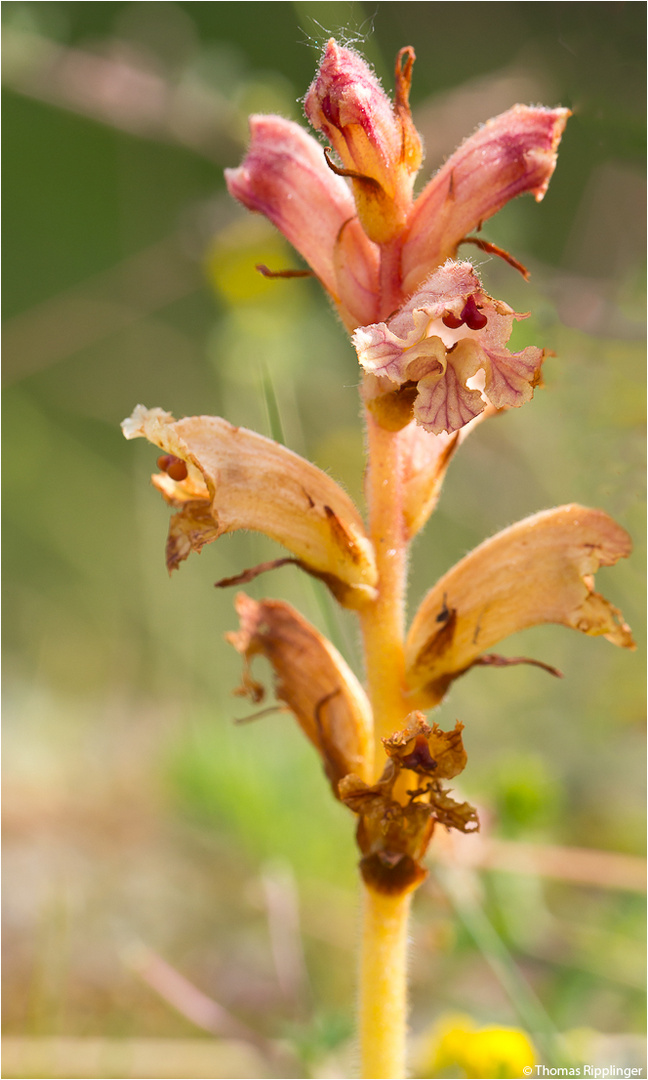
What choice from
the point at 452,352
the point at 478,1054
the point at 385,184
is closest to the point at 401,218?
the point at 385,184

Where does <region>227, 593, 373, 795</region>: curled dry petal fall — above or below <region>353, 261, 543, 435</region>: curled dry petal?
below

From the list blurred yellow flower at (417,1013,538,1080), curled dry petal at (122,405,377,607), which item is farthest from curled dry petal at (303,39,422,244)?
blurred yellow flower at (417,1013,538,1080)

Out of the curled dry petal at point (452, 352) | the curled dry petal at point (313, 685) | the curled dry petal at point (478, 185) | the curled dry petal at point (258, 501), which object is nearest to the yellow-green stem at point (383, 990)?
the curled dry petal at point (313, 685)

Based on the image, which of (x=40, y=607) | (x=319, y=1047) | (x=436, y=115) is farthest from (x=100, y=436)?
(x=319, y=1047)

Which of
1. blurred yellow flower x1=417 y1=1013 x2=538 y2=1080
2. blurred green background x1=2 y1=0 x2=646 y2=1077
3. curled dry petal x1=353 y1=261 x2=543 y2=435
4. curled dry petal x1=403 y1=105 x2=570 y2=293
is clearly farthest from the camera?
blurred green background x1=2 y1=0 x2=646 y2=1077

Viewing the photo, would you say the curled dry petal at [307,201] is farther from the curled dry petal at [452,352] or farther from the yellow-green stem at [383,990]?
the yellow-green stem at [383,990]

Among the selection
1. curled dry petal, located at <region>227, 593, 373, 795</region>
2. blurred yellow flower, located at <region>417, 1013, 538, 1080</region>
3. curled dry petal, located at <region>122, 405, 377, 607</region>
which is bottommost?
blurred yellow flower, located at <region>417, 1013, 538, 1080</region>

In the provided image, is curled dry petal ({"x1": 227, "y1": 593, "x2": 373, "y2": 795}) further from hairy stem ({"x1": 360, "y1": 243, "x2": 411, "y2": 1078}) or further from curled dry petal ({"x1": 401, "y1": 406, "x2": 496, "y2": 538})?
curled dry petal ({"x1": 401, "y1": 406, "x2": 496, "y2": 538})
